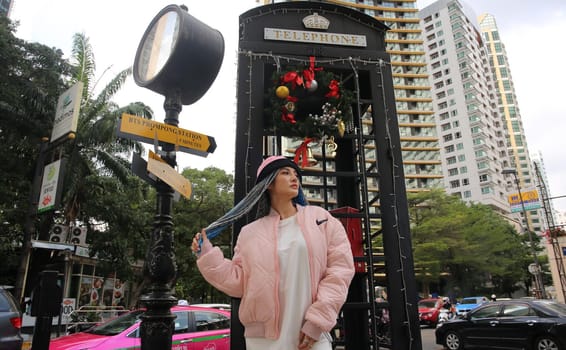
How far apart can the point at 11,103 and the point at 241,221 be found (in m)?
11.8

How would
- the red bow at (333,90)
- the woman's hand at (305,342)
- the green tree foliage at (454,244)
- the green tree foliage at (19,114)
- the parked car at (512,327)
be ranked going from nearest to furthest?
the woman's hand at (305,342) → the red bow at (333,90) → the parked car at (512,327) → the green tree foliage at (19,114) → the green tree foliage at (454,244)

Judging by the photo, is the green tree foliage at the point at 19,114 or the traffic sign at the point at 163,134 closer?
the traffic sign at the point at 163,134

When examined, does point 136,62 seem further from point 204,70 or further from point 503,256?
point 503,256

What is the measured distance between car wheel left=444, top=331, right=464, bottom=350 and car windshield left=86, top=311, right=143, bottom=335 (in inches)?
315

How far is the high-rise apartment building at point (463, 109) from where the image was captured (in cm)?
6731

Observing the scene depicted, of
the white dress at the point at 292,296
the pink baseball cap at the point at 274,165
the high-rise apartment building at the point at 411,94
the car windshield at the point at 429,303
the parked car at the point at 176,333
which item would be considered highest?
the high-rise apartment building at the point at 411,94

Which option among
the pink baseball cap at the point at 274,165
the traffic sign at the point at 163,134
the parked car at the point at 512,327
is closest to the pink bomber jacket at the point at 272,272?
the pink baseball cap at the point at 274,165

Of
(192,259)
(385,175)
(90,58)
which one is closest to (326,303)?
(385,175)

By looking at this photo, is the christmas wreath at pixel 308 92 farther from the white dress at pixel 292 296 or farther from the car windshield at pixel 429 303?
the car windshield at pixel 429 303

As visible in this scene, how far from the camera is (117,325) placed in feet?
20.3

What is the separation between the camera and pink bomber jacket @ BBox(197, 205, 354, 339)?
6.66 feet

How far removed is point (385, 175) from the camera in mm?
4117

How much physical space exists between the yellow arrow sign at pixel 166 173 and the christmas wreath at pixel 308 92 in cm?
148

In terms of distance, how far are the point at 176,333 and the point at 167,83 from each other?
4.71 m
